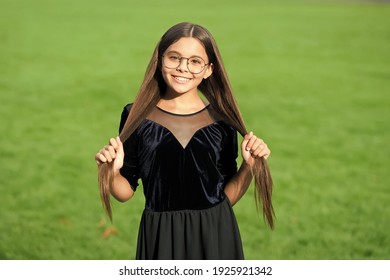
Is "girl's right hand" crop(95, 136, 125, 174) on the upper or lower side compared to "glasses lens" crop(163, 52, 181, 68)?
lower

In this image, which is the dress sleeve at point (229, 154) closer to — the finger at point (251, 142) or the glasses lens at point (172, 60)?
the finger at point (251, 142)

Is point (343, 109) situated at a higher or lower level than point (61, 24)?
lower

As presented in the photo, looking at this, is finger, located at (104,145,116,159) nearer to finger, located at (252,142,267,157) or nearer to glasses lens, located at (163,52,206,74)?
glasses lens, located at (163,52,206,74)

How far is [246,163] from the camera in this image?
2131 mm

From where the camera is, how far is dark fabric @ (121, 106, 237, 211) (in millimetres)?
2131

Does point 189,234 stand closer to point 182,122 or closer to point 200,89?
point 182,122

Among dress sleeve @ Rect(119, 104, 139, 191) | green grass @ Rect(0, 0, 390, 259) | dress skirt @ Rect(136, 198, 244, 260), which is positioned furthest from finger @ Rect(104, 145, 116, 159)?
green grass @ Rect(0, 0, 390, 259)

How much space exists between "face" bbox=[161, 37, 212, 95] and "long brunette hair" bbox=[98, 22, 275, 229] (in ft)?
0.07

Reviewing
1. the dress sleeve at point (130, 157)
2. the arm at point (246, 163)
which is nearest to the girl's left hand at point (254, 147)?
the arm at point (246, 163)

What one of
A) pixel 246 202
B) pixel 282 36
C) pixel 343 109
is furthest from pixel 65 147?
pixel 282 36

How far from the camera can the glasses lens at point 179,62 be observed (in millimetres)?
2107

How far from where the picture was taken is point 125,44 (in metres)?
15.2
